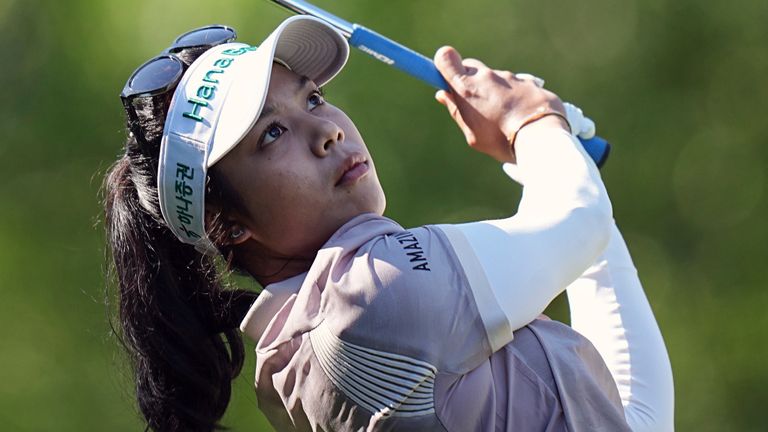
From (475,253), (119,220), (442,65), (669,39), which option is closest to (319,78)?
(442,65)

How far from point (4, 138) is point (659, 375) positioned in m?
3.21

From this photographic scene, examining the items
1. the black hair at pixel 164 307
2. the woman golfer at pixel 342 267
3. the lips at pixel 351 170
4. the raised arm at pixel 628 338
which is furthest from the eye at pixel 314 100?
the raised arm at pixel 628 338

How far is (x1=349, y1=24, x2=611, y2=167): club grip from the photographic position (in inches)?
77.9

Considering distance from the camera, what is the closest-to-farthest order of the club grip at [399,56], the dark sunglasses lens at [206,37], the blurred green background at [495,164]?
the dark sunglasses lens at [206,37], the club grip at [399,56], the blurred green background at [495,164]

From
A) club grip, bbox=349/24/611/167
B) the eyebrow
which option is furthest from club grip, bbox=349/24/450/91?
the eyebrow

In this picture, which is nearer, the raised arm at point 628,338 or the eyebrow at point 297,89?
the eyebrow at point 297,89

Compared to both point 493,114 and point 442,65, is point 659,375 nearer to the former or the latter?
point 493,114

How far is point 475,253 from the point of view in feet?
4.79

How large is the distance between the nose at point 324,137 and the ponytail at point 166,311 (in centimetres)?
27

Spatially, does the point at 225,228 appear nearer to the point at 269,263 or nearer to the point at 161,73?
the point at 269,263

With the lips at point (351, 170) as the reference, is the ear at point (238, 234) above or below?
below

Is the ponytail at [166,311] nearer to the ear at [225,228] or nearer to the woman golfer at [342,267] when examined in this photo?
the woman golfer at [342,267]

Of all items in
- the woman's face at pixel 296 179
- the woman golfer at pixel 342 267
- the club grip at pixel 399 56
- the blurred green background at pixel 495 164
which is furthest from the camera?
the blurred green background at pixel 495 164

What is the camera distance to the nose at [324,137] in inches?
62.8
